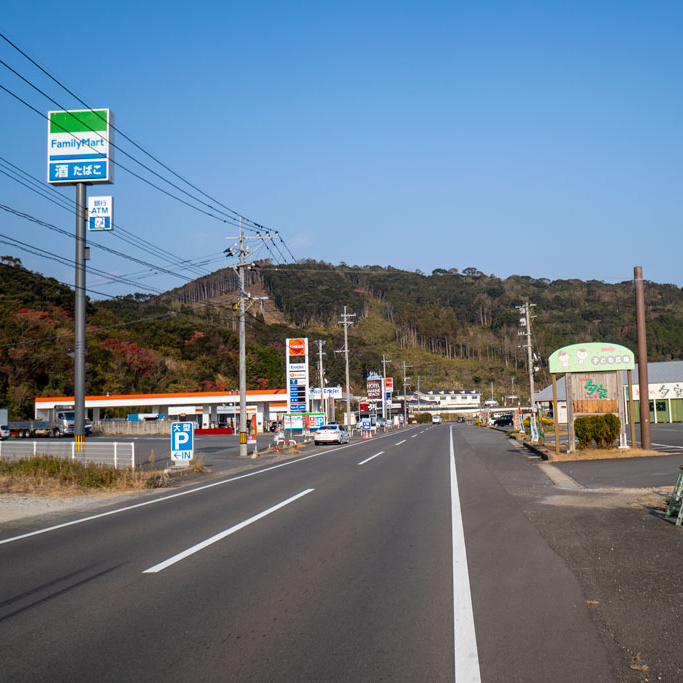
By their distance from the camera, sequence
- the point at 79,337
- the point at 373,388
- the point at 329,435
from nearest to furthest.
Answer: the point at 79,337, the point at 329,435, the point at 373,388

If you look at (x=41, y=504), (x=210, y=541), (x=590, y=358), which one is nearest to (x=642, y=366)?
(x=590, y=358)

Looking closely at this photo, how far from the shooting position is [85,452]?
22.4m

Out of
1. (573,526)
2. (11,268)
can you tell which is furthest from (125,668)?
(11,268)

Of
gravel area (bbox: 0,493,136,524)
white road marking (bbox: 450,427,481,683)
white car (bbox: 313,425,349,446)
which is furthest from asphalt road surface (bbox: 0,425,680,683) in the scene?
white car (bbox: 313,425,349,446)

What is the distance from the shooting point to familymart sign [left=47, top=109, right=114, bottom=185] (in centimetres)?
2845

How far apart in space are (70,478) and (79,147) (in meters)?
15.9

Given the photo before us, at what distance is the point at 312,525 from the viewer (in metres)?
11.4

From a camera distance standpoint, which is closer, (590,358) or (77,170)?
(590,358)

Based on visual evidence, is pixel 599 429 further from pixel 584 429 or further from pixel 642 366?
pixel 642 366

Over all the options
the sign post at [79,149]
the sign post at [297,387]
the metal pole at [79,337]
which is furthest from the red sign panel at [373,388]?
the metal pole at [79,337]

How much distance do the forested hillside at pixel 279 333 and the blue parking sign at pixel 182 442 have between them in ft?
49.6

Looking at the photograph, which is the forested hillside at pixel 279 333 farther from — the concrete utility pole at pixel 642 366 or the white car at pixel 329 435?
the concrete utility pole at pixel 642 366

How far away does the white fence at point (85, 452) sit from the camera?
21156 mm

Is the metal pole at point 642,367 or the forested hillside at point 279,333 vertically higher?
the forested hillside at point 279,333
